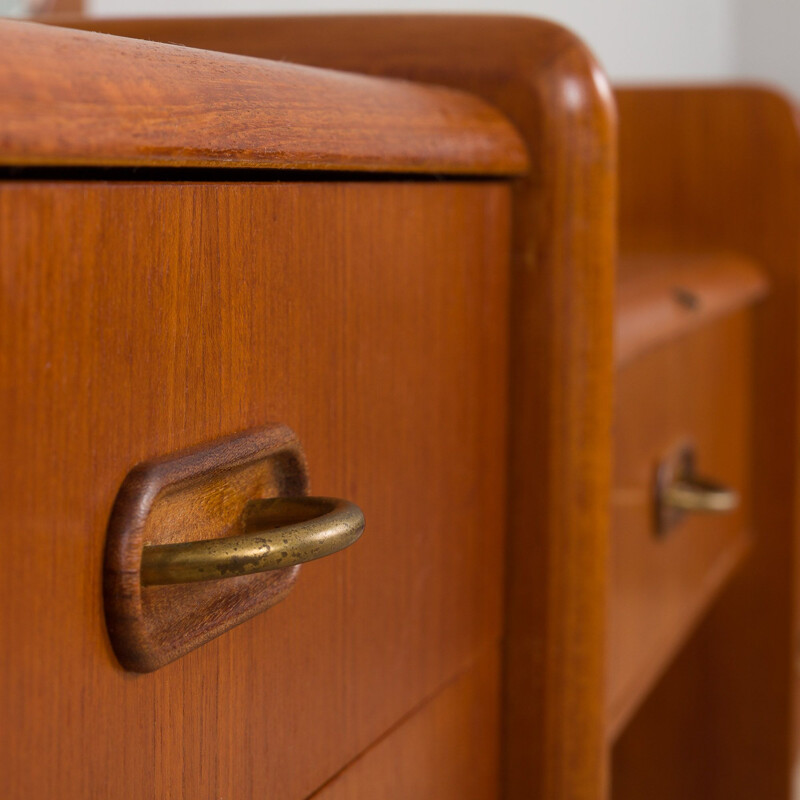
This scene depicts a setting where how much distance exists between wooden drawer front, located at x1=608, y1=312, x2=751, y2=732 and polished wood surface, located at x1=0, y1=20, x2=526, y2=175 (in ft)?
0.87

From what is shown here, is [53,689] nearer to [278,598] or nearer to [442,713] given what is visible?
[278,598]

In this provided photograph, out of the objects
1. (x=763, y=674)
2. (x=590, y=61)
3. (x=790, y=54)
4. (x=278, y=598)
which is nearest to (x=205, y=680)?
(x=278, y=598)

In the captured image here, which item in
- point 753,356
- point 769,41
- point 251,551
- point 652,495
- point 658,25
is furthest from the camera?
point 769,41

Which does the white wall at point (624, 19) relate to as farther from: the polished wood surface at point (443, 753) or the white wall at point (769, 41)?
the polished wood surface at point (443, 753)

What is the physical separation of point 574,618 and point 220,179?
0.26m

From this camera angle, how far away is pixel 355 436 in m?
0.35

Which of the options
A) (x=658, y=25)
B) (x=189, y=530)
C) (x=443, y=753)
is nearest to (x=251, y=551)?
(x=189, y=530)

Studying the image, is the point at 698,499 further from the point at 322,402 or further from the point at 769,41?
the point at 769,41

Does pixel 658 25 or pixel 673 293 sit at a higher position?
pixel 658 25

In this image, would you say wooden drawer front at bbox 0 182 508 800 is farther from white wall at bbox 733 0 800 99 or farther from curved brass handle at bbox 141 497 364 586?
white wall at bbox 733 0 800 99

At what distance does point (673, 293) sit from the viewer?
0.68 meters

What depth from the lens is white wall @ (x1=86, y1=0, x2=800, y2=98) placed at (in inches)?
39.3

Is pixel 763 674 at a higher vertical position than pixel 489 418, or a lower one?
lower

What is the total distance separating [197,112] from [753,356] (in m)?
0.78
